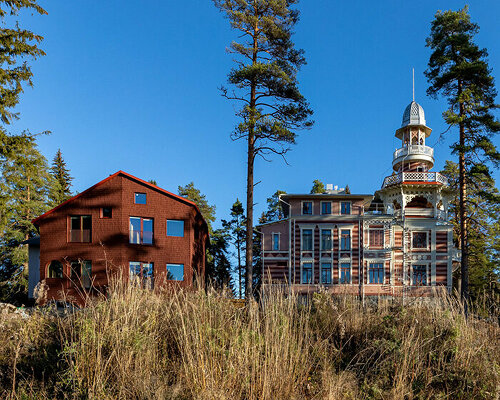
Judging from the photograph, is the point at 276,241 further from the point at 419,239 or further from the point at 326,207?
the point at 419,239

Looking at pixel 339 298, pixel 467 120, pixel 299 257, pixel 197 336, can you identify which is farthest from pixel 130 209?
pixel 467 120

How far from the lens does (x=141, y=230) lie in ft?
81.1

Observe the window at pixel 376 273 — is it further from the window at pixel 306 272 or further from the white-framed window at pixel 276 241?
the white-framed window at pixel 276 241

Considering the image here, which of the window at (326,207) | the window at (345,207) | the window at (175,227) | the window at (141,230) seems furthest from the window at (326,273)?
the window at (141,230)

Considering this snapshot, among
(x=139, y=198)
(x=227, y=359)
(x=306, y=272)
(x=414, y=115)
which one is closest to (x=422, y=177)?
(x=414, y=115)

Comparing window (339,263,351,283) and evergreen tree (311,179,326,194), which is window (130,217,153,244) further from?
evergreen tree (311,179,326,194)

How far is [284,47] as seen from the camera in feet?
63.1

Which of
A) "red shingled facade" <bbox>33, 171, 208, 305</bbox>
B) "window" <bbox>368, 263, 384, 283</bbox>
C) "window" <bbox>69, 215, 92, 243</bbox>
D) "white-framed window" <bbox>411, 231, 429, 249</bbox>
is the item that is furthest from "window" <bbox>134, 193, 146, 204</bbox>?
"white-framed window" <bbox>411, 231, 429, 249</bbox>

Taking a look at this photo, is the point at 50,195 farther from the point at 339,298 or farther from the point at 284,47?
the point at 339,298

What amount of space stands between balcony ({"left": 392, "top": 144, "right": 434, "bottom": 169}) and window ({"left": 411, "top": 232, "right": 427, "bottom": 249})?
736 cm

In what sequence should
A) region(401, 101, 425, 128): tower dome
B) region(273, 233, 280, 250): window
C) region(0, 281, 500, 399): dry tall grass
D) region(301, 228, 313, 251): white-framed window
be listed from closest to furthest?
region(0, 281, 500, 399): dry tall grass
region(301, 228, 313, 251): white-framed window
region(273, 233, 280, 250): window
region(401, 101, 425, 128): tower dome

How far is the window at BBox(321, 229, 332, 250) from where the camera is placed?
95.9ft

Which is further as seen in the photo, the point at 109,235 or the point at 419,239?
the point at 419,239

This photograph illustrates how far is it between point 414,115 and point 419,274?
15445 mm
